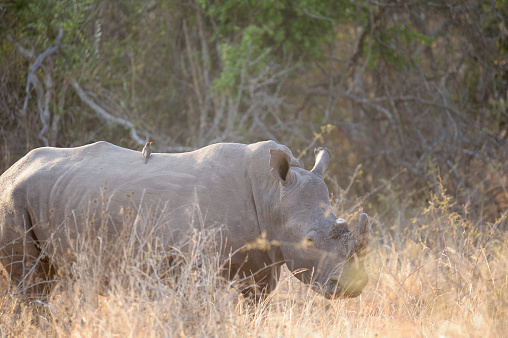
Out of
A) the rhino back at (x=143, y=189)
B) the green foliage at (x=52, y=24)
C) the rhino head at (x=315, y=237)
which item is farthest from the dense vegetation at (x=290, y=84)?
the rhino head at (x=315, y=237)

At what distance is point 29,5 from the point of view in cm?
938

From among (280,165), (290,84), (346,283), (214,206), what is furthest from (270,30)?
(346,283)

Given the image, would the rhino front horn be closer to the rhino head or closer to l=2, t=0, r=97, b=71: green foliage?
the rhino head

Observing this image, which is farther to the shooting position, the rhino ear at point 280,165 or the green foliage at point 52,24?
the green foliage at point 52,24

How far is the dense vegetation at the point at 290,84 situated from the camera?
362 inches

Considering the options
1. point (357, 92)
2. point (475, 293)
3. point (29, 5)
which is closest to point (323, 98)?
point (357, 92)

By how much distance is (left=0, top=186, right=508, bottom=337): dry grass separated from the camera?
324 centimetres

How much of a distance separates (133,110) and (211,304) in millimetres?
7981

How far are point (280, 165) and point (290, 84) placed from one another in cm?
751

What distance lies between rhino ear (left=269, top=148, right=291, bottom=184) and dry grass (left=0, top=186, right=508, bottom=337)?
635 millimetres

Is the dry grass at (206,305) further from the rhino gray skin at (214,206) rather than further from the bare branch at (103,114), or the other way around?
the bare branch at (103,114)

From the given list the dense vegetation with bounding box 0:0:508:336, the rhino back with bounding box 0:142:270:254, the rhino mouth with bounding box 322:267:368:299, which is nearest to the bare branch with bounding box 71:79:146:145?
the dense vegetation with bounding box 0:0:508:336

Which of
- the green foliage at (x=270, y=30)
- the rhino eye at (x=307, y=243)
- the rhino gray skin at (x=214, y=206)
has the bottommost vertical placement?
the rhino eye at (x=307, y=243)

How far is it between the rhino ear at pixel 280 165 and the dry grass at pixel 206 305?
63 centimetres
